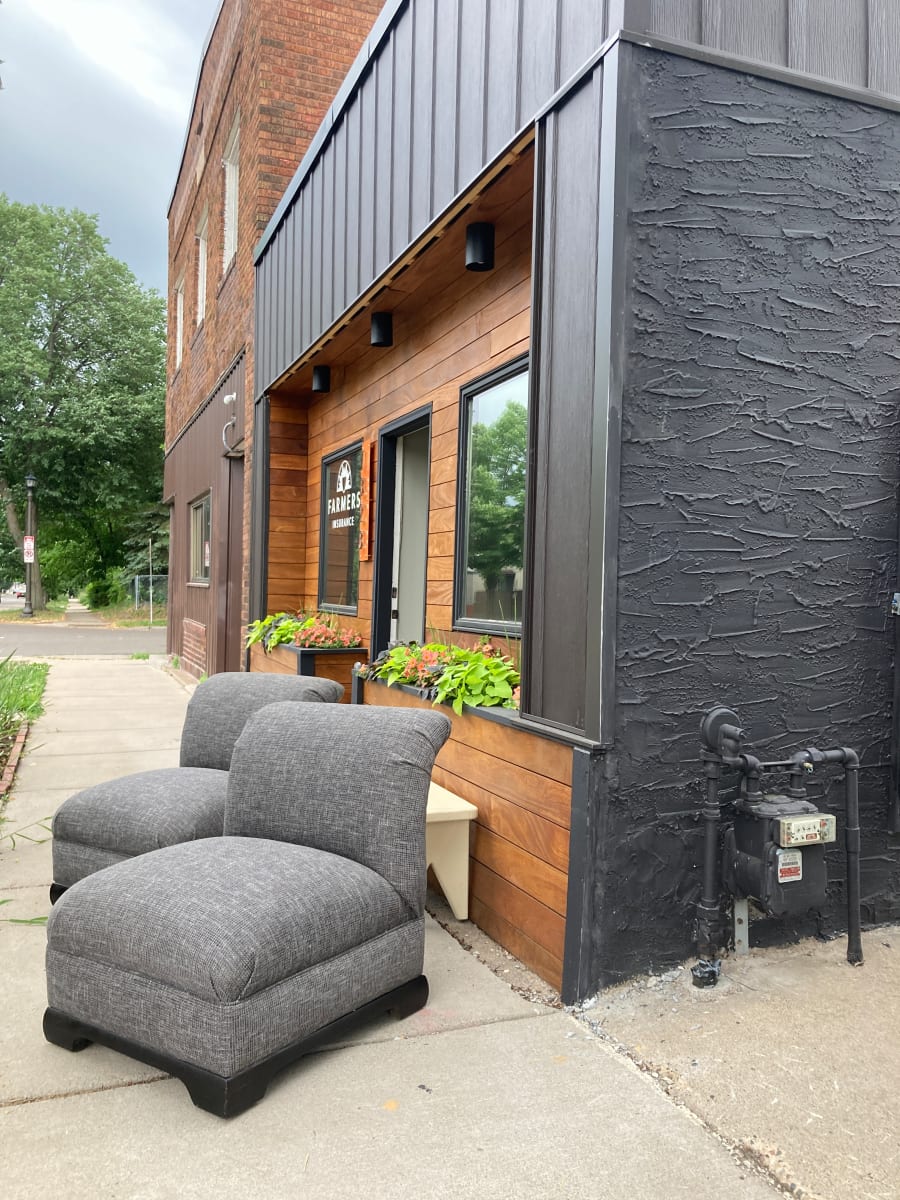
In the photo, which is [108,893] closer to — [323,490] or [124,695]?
[323,490]

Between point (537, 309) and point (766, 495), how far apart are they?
44.1 inches

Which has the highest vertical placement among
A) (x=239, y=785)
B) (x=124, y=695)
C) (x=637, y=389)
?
(x=637, y=389)

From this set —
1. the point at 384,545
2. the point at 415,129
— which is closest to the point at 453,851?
the point at 384,545

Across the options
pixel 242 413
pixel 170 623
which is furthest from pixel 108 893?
pixel 170 623

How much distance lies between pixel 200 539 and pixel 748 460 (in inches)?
495

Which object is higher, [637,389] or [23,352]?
[23,352]

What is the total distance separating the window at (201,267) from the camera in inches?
537

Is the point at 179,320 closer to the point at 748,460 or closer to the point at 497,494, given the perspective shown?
the point at 497,494

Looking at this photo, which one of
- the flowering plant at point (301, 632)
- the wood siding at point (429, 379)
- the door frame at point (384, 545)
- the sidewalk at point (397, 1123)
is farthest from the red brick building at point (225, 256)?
the sidewalk at point (397, 1123)

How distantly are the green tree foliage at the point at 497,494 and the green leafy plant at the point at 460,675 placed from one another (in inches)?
19.2

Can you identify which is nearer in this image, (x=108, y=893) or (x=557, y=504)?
(x=108, y=893)

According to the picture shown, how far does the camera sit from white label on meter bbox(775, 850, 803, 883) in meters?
3.13

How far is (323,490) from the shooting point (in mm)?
8633

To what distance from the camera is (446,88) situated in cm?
466
